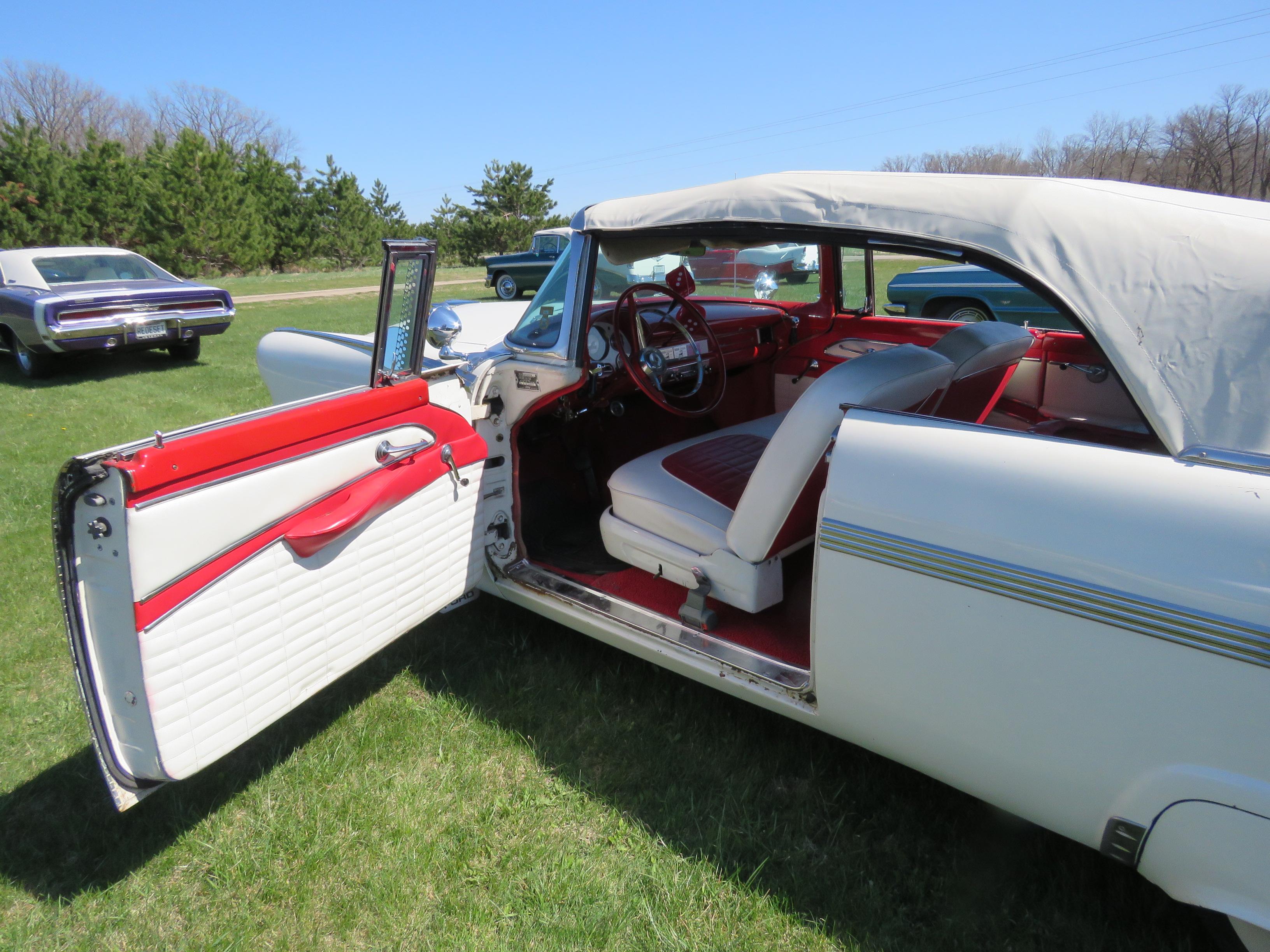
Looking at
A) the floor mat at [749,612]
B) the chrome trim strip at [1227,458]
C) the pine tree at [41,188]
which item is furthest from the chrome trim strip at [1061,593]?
the pine tree at [41,188]

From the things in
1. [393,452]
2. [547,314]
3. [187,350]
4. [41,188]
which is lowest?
[187,350]

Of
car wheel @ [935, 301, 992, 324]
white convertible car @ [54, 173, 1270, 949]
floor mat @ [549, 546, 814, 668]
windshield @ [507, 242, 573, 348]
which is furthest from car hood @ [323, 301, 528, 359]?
car wheel @ [935, 301, 992, 324]

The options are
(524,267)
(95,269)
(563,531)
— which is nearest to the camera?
(563,531)

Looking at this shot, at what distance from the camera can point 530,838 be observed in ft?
7.66

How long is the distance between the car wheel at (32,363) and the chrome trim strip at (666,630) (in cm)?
862

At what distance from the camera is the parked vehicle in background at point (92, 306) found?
8.24 meters

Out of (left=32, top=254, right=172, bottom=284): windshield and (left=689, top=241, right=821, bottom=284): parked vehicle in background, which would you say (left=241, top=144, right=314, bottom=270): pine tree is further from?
(left=689, top=241, right=821, bottom=284): parked vehicle in background

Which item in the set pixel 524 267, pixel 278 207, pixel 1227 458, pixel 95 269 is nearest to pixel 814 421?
pixel 1227 458

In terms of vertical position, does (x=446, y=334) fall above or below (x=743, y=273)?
below

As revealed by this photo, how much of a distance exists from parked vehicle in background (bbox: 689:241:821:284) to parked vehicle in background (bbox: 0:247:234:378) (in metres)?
7.42

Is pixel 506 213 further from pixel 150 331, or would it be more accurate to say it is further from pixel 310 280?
pixel 150 331

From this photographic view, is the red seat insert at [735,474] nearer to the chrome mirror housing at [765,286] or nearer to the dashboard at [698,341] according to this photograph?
the dashboard at [698,341]

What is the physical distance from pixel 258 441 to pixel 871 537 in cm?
154

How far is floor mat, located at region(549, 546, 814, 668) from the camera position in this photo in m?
2.48
